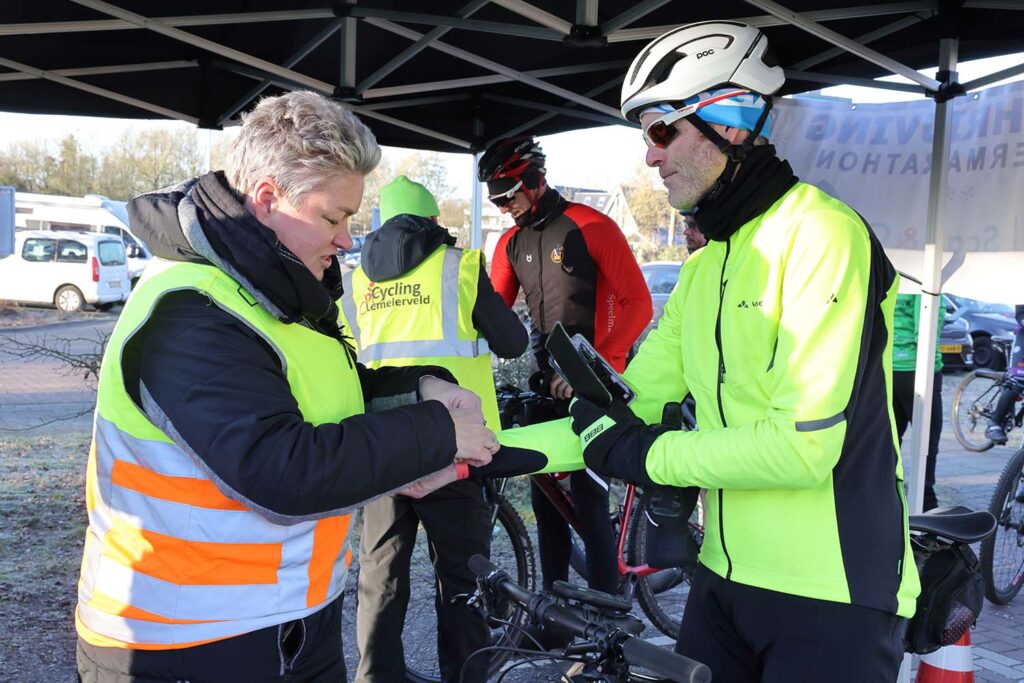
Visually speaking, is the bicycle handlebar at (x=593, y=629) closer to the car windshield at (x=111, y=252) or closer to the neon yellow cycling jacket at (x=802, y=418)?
the neon yellow cycling jacket at (x=802, y=418)

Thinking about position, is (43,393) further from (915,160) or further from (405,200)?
(915,160)

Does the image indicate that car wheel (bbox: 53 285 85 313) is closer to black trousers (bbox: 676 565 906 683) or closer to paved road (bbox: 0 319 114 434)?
paved road (bbox: 0 319 114 434)

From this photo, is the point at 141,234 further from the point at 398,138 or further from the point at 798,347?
the point at 398,138

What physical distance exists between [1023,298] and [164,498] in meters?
3.34

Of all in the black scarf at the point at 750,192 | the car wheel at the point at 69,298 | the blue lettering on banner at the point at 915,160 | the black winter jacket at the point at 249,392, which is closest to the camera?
the black winter jacket at the point at 249,392

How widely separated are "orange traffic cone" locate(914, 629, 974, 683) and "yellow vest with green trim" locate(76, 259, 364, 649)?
5.99 ft

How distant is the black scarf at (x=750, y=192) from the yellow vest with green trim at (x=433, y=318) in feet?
5.35

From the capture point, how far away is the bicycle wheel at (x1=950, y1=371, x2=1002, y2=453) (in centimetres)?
1005

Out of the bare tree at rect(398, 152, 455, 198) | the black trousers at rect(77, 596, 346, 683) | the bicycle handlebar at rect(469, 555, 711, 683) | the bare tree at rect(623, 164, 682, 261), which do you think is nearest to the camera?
the bicycle handlebar at rect(469, 555, 711, 683)

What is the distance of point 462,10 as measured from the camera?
14.6 ft

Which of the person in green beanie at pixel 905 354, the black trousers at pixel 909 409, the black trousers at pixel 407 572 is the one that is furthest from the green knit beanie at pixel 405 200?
the black trousers at pixel 909 409

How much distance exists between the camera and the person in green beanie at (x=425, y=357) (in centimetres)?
348

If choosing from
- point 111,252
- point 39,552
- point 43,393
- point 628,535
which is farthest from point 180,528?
point 111,252

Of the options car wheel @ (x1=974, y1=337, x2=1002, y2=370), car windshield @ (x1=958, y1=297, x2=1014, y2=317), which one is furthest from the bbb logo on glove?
car windshield @ (x1=958, y1=297, x2=1014, y2=317)
